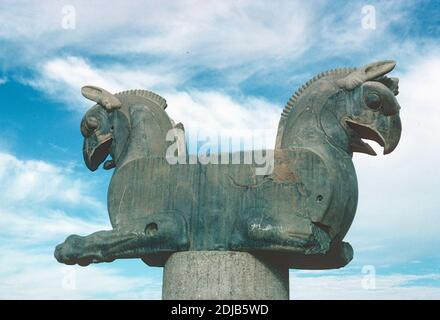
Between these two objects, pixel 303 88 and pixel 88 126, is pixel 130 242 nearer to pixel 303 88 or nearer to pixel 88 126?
pixel 88 126

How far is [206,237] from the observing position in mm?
7328

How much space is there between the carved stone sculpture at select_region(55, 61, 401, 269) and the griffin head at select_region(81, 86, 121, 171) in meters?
0.45

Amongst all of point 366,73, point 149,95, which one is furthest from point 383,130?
point 149,95

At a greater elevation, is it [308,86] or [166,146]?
[308,86]

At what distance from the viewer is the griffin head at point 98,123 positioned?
27.5 ft

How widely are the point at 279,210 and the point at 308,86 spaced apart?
5.57ft

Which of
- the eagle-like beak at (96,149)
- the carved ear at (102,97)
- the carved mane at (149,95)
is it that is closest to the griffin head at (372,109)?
the carved mane at (149,95)

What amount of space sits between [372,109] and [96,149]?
338cm

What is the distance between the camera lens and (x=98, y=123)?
27.7 ft

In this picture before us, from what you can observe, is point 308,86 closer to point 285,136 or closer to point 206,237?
point 285,136

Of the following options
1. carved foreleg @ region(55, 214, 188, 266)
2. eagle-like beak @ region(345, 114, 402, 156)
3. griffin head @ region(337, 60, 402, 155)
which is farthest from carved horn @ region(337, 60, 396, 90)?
carved foreleg @ region(55, 214, 188, 266)

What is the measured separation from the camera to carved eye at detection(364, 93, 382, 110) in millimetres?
7520

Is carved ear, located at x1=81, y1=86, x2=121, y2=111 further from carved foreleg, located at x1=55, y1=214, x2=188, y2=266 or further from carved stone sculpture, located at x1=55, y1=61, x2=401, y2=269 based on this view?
carved foreleg, located at x1=55, y1=214, x2=188, y2=266
